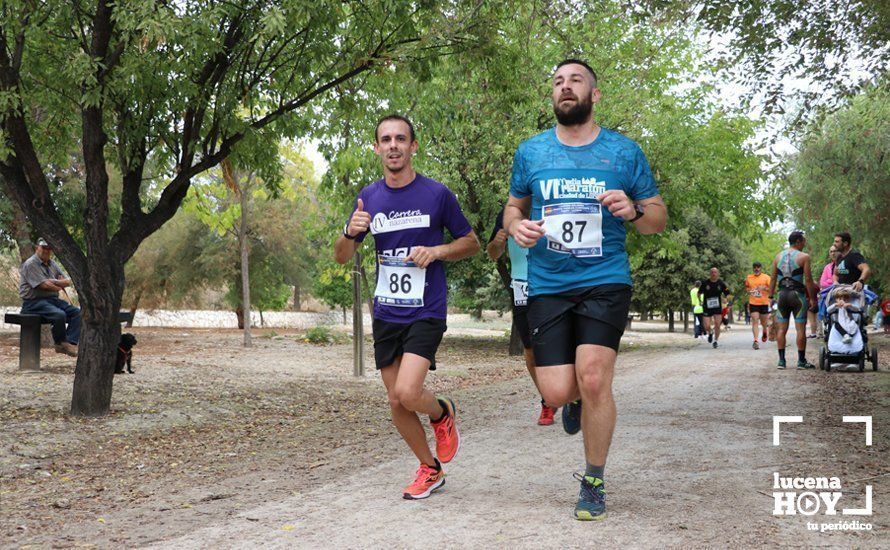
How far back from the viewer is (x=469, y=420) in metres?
9.23

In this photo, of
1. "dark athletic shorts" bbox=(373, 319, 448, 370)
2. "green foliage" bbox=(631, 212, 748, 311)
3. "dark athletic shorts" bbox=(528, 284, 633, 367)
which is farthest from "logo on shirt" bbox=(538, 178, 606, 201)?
"green foliage" bbox=(631, 212, 748, 311)

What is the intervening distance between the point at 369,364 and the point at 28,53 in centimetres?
1021

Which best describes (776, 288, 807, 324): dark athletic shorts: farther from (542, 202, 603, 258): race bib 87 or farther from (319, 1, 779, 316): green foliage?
(542, 202, 603, 258): race bib 87

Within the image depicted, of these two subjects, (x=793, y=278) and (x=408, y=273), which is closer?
(x=408, y=273)

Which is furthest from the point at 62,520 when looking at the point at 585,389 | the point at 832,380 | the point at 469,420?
the point at 832,380

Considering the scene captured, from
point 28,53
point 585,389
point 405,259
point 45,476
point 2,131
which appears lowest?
point 45,476

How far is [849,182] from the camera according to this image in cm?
2536

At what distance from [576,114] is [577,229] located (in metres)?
Result: 0.67

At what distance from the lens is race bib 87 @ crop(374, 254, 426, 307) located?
5293 mm

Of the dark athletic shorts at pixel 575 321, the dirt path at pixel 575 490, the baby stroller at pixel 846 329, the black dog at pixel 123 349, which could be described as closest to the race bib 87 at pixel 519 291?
the dirt path at pixel 575 490

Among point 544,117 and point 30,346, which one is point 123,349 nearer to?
point 30,346

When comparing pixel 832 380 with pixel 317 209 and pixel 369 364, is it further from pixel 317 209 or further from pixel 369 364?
pixel 317 209

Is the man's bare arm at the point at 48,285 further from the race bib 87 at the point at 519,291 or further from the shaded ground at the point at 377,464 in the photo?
the race bib 87 at the point at 519,291

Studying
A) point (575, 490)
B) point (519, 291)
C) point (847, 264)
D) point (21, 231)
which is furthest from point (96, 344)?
point (21, 231)
